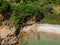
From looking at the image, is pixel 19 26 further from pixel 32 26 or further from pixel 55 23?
pixel 55 23

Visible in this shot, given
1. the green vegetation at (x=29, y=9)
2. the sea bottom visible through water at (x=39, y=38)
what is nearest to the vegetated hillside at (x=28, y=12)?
the green vegetation at (x=29, y=9)

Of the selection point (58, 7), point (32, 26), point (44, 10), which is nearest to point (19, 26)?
point (32, 26)

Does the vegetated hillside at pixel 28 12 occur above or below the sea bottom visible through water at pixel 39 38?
above

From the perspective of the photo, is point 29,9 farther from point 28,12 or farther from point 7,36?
point 7,36

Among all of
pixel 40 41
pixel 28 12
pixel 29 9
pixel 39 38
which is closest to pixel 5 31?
Result: pixel 28 12

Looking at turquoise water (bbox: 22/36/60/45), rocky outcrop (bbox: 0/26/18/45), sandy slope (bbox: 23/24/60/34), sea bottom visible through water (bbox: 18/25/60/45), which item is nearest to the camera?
turquoise water (bbox: 22/36/60/45)

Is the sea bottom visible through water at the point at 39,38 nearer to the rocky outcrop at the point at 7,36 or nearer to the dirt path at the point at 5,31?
the rocky outcrop at the point at 7,36

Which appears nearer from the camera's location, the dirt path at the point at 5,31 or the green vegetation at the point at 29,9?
the dirt path at the point at 5,31

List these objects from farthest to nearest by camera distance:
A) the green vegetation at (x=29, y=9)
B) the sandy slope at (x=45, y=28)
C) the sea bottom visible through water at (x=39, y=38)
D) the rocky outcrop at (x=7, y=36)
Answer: the green vegetation at (x=29, y=9)
the rocky outcrop at (x=7, y=36)
the sandy slope at (x=45, y=28)
the sea bottom visible through water at (x=39, y=38)

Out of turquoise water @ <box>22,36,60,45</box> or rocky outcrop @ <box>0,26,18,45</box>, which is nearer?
turquoise water @ <box>22,36,60,45</box>

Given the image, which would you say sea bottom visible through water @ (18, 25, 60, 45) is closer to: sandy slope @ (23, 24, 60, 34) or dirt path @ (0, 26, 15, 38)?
sandy slope @ (23, 24, 60, 34)

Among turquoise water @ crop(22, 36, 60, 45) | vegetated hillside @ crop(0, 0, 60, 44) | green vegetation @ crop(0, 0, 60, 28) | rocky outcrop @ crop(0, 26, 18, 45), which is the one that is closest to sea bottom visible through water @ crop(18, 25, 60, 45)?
turquoise water @ crop(22, 36, 60, 45)
